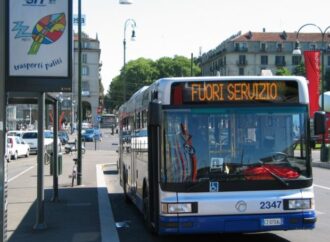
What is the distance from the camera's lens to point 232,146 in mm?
8867

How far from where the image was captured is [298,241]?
10039 mm

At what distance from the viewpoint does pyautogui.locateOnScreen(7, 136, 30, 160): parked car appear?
39588mm

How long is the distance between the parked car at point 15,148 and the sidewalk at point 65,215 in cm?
1874

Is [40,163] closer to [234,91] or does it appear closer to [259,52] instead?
[234,91]

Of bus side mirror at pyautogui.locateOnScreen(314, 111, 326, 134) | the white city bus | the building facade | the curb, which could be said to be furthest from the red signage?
the building facade

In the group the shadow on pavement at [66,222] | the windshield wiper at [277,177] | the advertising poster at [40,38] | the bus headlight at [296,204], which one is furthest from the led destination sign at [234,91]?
the shadow on pavement at [66,222]

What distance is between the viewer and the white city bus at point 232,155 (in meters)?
8.73

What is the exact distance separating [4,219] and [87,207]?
30.0ft

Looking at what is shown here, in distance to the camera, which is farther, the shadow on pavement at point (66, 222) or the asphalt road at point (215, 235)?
the shadow on pavement at point (66, 222)

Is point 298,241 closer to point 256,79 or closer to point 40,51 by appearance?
point 256,79

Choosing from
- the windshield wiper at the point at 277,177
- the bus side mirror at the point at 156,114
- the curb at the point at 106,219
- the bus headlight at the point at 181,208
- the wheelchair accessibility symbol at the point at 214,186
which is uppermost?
the bus side mirror at the point at 156,114

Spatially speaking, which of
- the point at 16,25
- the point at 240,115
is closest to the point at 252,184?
the point at 240,115

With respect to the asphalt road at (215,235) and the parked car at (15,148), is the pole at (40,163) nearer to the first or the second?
the asphalt road at (215,235)

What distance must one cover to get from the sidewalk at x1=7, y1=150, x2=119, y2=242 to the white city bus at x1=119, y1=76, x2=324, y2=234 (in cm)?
217
